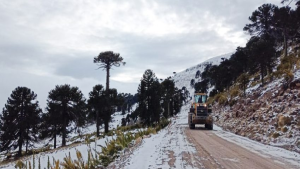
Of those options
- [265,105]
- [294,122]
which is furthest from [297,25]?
[294,122]

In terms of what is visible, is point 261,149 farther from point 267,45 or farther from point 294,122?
point 267,45

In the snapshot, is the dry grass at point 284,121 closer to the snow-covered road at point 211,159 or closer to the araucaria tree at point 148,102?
the snow-covered road at point 211,159

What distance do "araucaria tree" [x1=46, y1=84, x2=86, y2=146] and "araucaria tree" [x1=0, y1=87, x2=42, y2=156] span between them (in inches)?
98.5

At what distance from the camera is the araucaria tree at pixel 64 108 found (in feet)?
110

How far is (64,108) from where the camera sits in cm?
3394

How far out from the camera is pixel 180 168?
759cm

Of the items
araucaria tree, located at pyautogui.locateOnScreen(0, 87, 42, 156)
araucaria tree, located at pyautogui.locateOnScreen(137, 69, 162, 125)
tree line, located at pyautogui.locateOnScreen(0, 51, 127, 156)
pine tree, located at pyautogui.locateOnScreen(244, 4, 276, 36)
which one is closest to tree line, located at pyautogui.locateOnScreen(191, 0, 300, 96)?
pine tree, located at pyautogui.locateOnScreen(244, 4, 276, 36)

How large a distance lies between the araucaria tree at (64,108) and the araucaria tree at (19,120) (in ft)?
8.21

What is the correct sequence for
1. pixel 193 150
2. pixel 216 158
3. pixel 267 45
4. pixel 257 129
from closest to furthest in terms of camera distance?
pixel 216 158, pixel 193 150, pixel 257 129, pixel 267 45

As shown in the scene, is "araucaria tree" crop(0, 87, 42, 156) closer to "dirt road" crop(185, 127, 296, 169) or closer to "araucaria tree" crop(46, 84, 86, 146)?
"araucaria tree" crop(46, 84, 86, 146)

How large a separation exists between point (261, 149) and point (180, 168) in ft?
16.9

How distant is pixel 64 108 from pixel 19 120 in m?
5.86

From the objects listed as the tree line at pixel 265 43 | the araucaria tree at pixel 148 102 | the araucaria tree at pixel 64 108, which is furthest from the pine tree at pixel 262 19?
the araucaria tree at pixel 64 108

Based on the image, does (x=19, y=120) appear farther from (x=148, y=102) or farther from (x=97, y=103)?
(x=148, y=102)
